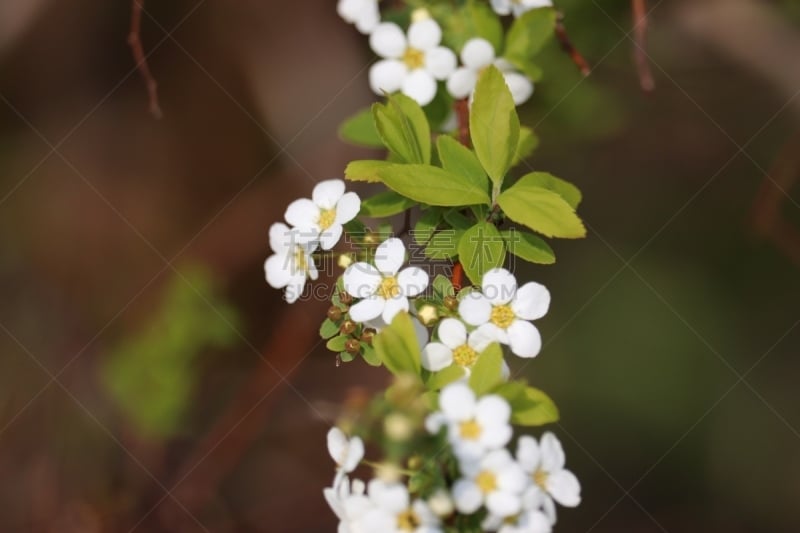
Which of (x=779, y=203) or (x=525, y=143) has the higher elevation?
(x=779, y=203)

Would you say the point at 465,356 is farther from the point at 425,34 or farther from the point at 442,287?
the point at 425,34

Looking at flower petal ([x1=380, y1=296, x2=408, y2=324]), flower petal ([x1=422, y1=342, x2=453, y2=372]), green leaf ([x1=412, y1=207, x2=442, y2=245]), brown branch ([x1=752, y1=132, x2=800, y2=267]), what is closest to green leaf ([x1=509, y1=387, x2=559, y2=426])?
flower petal ([x1=422, y1=342, x2=453, y2=372])

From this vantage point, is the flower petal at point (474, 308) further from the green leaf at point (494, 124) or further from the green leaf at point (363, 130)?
the green leaf at point (363, 130)

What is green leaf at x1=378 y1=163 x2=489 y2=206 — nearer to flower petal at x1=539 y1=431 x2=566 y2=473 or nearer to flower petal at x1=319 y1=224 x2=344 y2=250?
flower petal at x1=319 y1=224 x2=344 y2=250

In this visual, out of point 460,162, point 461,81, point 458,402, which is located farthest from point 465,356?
point 461,81

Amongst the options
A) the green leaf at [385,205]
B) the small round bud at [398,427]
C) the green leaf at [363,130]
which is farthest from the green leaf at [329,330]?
the green leaf at [363,130]

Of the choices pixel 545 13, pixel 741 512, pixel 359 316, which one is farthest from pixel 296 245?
pixel 741 512

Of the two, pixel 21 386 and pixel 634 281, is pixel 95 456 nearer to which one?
pixel 21 386
